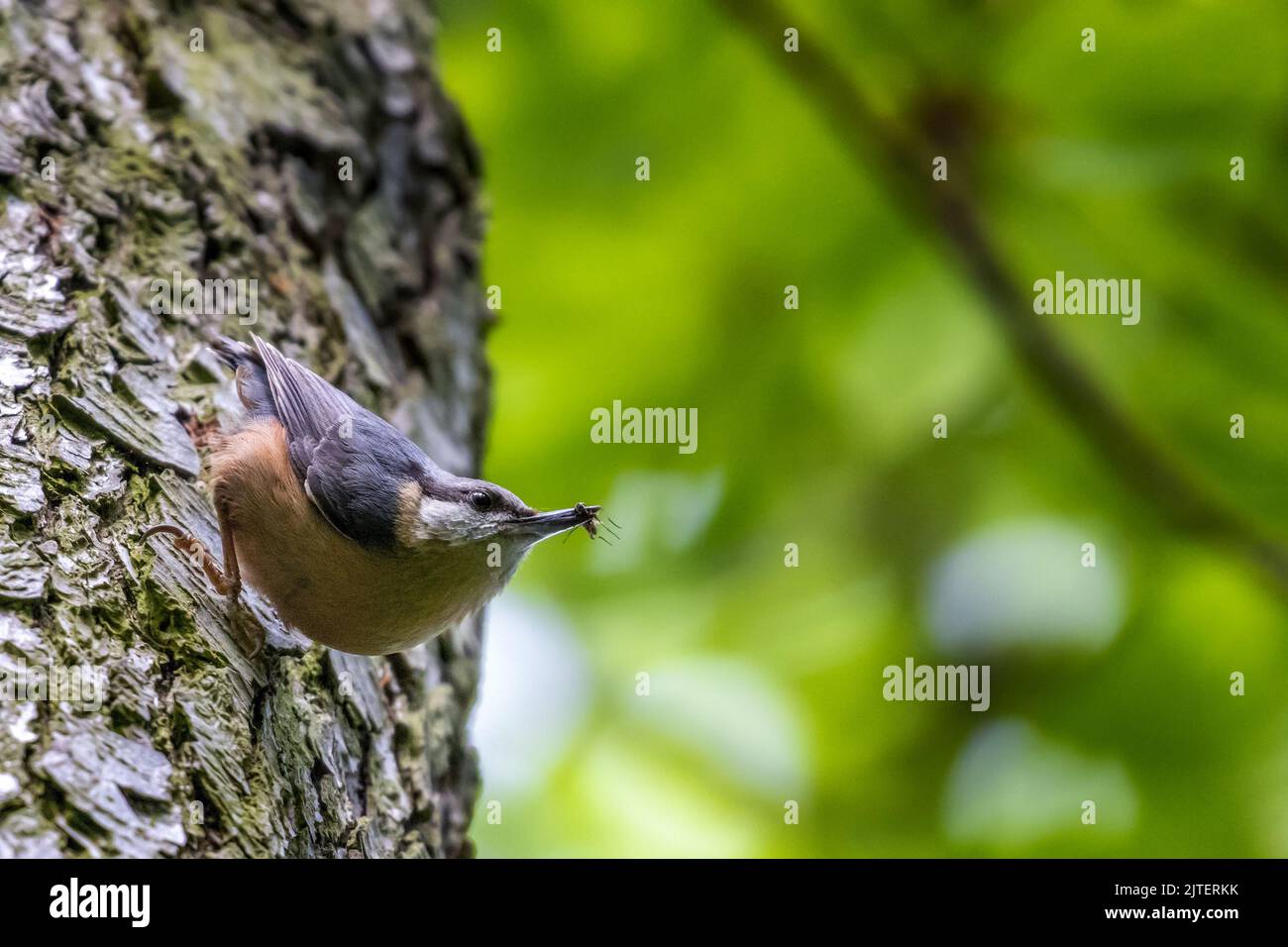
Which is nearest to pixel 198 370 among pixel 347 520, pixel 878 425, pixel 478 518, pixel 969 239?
pixel 347 520

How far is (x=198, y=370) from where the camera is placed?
2939 mm

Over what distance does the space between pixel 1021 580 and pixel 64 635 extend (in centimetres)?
362

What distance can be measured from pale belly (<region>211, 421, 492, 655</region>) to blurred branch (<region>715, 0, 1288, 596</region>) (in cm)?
226

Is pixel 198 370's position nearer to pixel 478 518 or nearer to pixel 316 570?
pixel 316 570

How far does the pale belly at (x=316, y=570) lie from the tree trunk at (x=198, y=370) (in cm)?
8

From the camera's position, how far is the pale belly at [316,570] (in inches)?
108

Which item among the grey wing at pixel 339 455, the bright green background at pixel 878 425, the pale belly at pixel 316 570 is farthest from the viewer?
the bright green background at pixel 878 425

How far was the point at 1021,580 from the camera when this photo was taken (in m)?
4.65

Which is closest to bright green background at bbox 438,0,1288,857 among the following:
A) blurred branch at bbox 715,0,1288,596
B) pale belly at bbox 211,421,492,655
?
blurred branch at bbox 715,0,1288,596

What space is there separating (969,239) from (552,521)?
2.03m

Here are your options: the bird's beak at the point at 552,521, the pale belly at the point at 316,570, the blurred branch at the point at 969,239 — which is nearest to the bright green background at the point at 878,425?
the blurred branch at the point at 969,239

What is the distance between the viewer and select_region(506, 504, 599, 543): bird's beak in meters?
3.03

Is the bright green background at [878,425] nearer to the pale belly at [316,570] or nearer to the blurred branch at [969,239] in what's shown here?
the blurred branch at [969,239]
